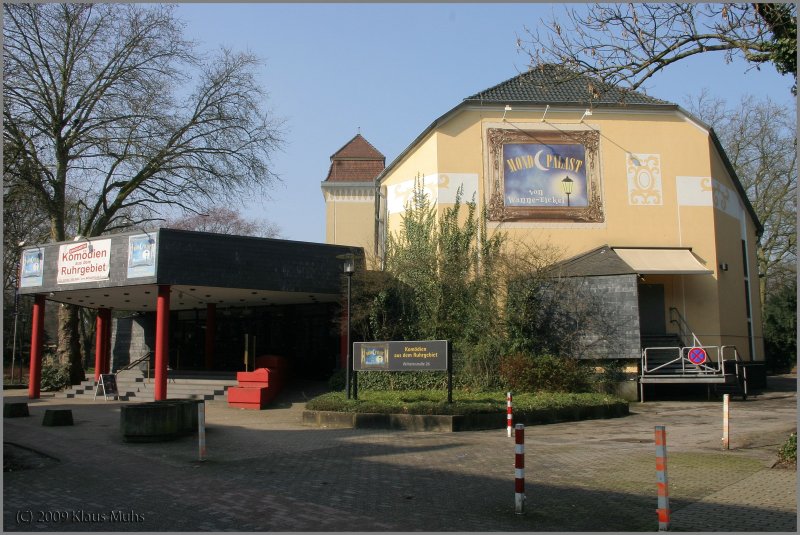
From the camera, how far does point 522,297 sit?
2228 centimetres

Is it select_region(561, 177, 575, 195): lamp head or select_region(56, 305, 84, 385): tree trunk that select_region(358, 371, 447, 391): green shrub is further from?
select_region(56, 305, 84, 385): tree trunk

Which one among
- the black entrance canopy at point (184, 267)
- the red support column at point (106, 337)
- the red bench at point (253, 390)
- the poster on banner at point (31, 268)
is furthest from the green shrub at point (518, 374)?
the red support column at point (106, 337)

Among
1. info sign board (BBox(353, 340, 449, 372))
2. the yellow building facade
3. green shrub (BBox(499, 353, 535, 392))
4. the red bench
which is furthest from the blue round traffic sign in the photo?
the red bench

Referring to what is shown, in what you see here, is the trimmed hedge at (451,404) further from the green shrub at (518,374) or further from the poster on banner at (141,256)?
the poster on banner at (141,256)

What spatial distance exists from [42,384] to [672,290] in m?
24.7

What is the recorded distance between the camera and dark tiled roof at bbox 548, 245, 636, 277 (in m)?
23.0

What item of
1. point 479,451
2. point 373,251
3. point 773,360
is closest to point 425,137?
point 373,251

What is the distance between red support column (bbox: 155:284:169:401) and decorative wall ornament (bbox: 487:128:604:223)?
12.1 metres

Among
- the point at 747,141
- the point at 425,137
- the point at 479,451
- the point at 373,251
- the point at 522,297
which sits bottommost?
the point at 479,451

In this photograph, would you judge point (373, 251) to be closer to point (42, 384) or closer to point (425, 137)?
point (425, 137)

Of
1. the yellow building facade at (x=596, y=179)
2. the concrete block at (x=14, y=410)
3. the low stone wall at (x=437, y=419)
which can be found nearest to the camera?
the low stone wall at (x=437, y=419)

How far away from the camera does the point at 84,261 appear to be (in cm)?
2288

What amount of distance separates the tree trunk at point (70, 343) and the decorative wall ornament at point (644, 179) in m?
22.9

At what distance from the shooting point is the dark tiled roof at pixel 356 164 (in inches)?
2005
